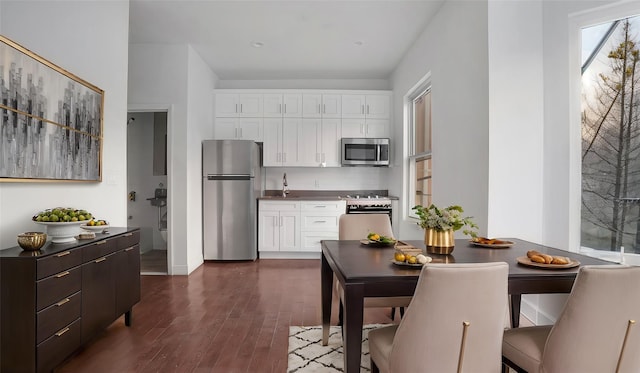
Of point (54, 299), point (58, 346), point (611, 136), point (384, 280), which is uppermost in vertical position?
point (611, 136)

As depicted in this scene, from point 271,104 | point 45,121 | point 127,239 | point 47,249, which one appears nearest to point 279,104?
point 271,104

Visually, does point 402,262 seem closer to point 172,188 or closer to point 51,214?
point 51,214

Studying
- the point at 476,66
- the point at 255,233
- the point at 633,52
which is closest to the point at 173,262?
the point at 255,233

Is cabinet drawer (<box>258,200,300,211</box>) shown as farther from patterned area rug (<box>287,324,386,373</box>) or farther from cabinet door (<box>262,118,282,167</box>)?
patterned area rug (<box>287,324,386,373</box>)

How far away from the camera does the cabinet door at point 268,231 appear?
5359mm

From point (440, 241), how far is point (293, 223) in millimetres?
3584

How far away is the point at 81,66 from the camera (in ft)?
9.04

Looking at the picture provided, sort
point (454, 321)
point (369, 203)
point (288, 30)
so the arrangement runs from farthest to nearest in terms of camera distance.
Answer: point (369, 203) < point (288, 30) < point (454, 321)

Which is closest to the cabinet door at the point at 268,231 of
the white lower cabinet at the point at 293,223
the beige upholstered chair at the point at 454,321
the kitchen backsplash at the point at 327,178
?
the white lower cabinet at the point at 293,223

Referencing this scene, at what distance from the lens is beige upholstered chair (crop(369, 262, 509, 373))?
1.22m

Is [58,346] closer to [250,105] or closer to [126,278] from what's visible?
[126,278]

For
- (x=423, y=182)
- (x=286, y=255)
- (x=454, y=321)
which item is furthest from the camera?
(x=286, y=255)

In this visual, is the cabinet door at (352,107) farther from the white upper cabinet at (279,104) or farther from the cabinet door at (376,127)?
the white upper cabinet at (279,104)

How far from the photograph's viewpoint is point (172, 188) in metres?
4.46
